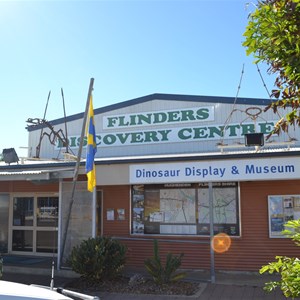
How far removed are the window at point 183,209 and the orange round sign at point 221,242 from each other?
149 mm

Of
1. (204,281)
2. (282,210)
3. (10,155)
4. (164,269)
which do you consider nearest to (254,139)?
(282,210)

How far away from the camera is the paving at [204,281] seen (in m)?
8.81

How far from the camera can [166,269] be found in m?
9.53

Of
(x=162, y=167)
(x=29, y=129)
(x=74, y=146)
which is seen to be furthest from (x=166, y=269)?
(x=29, y=129)

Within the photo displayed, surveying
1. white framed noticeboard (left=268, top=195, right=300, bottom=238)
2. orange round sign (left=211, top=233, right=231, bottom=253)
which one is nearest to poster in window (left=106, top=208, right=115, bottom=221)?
orange round sign (left=211, top=233, right=231, bottom=253)

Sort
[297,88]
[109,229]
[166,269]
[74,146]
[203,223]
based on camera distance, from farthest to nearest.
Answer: [74,146]
[109,229]
[203,223]
[166,269]
[297,88]

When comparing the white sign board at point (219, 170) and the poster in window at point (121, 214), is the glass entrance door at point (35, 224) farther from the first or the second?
the white sign board at point (219, 170)

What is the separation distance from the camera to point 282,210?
11.3 m

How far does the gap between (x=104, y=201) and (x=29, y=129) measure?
11.6 m

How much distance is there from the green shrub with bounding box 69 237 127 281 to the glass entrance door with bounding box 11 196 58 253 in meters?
4.11

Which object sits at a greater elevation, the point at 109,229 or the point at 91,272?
the point at 109,229

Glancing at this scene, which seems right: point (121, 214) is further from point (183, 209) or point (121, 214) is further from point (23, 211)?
point (23, 211)

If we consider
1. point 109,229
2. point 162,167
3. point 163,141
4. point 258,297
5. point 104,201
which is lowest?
point 258,297

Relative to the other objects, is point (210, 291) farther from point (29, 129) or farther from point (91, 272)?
point (29, 129)
